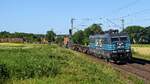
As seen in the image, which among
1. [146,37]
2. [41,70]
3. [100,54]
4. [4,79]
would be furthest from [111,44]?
[146,37]

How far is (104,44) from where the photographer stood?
44.0 meters

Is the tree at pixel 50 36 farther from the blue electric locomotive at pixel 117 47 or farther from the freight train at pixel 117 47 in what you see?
the blue electric locomotive at pixel 117 47

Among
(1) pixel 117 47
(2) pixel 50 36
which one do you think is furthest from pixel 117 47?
(2) pixel 50 36

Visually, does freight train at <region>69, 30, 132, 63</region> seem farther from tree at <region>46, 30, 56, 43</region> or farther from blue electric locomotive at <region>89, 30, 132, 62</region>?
tree at <region>46, 30, 56, 43</region>

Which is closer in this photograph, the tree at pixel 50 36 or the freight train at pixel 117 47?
the freight train at pixel 117 47

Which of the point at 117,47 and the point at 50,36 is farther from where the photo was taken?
the point at 50,36

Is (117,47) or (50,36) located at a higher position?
(50,36)

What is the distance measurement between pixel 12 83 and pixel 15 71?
3.82 m

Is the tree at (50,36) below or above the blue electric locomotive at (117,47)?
above

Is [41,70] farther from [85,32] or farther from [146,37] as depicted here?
[146,37]

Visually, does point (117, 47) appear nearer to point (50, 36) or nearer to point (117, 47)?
point (117, 47)

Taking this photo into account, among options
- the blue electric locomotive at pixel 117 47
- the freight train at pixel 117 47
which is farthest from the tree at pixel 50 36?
the blue electric locomotive at pixel 117 47

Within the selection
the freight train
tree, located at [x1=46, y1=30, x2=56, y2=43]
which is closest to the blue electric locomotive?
the freight train

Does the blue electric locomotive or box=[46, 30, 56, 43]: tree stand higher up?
box=[46, 30, 56, 43]: tree
